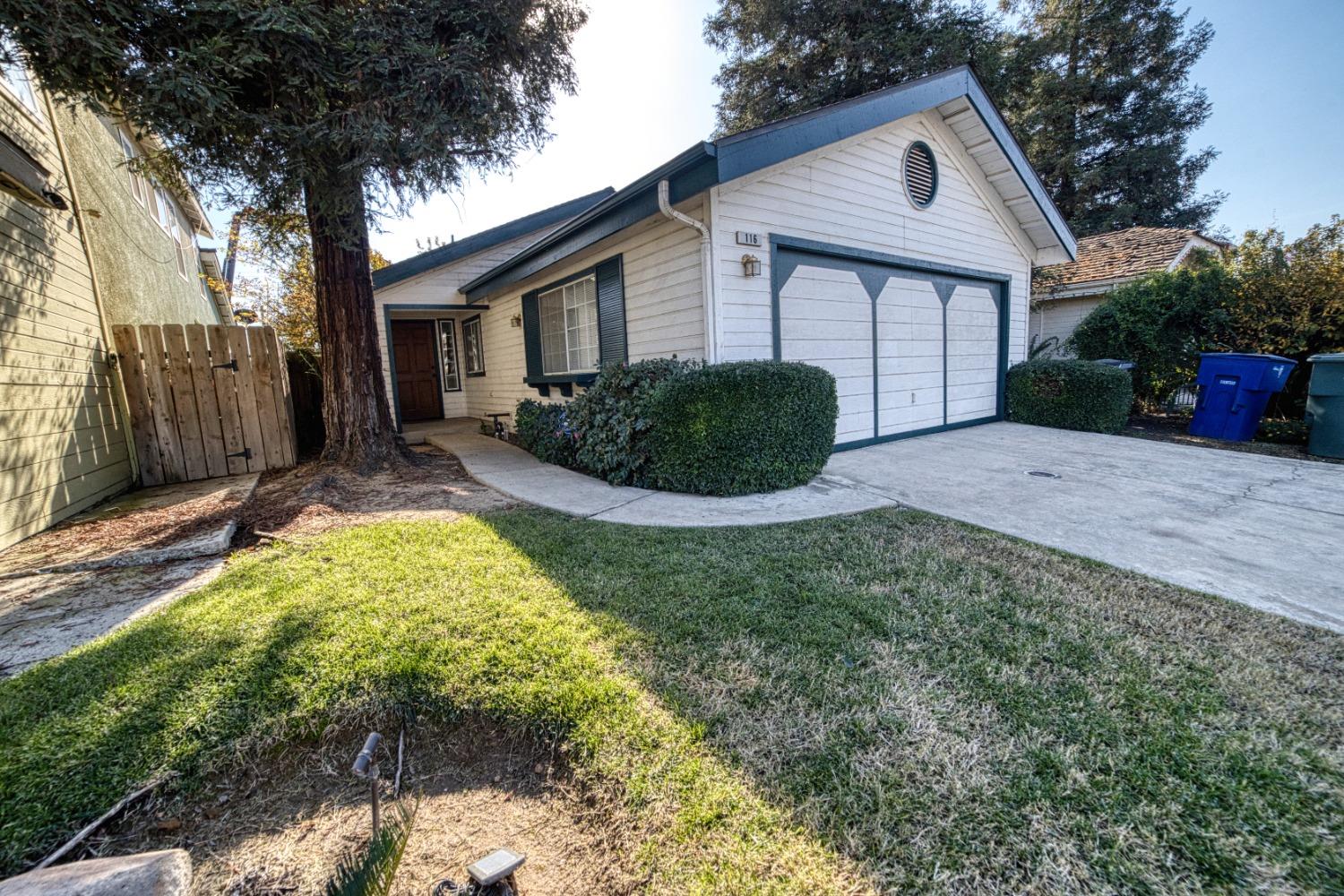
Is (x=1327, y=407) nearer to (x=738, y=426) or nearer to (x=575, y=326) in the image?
(x=738, y=426)

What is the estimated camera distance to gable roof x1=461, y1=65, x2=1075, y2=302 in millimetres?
4691

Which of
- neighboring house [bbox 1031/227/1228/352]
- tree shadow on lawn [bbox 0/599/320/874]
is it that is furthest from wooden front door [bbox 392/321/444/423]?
neighboring house [bbox 1031/227/1228/352]

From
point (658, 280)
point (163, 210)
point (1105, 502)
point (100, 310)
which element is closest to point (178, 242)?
point (163, 210)

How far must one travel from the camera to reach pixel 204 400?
5.91m

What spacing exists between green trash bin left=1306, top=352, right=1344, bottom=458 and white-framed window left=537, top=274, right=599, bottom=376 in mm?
8617

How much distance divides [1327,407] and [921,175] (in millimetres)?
5453

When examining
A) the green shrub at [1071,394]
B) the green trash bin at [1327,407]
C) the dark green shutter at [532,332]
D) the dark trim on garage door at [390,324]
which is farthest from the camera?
the dark trim on garage door at [390,324]

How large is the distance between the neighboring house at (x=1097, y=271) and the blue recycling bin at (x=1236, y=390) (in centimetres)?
535

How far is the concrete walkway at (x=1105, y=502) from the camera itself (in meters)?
3.07

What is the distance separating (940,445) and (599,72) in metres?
6.32

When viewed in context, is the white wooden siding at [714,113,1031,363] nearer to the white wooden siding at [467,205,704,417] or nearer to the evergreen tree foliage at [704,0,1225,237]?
the white wooden siding at [467,205,704,417]

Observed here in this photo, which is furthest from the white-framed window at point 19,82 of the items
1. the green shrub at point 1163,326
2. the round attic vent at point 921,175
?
the green shrub at point 1163,326

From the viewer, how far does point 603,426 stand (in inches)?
222

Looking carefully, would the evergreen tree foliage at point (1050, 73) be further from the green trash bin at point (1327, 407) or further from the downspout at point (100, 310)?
the downspout at point (100, 310)
